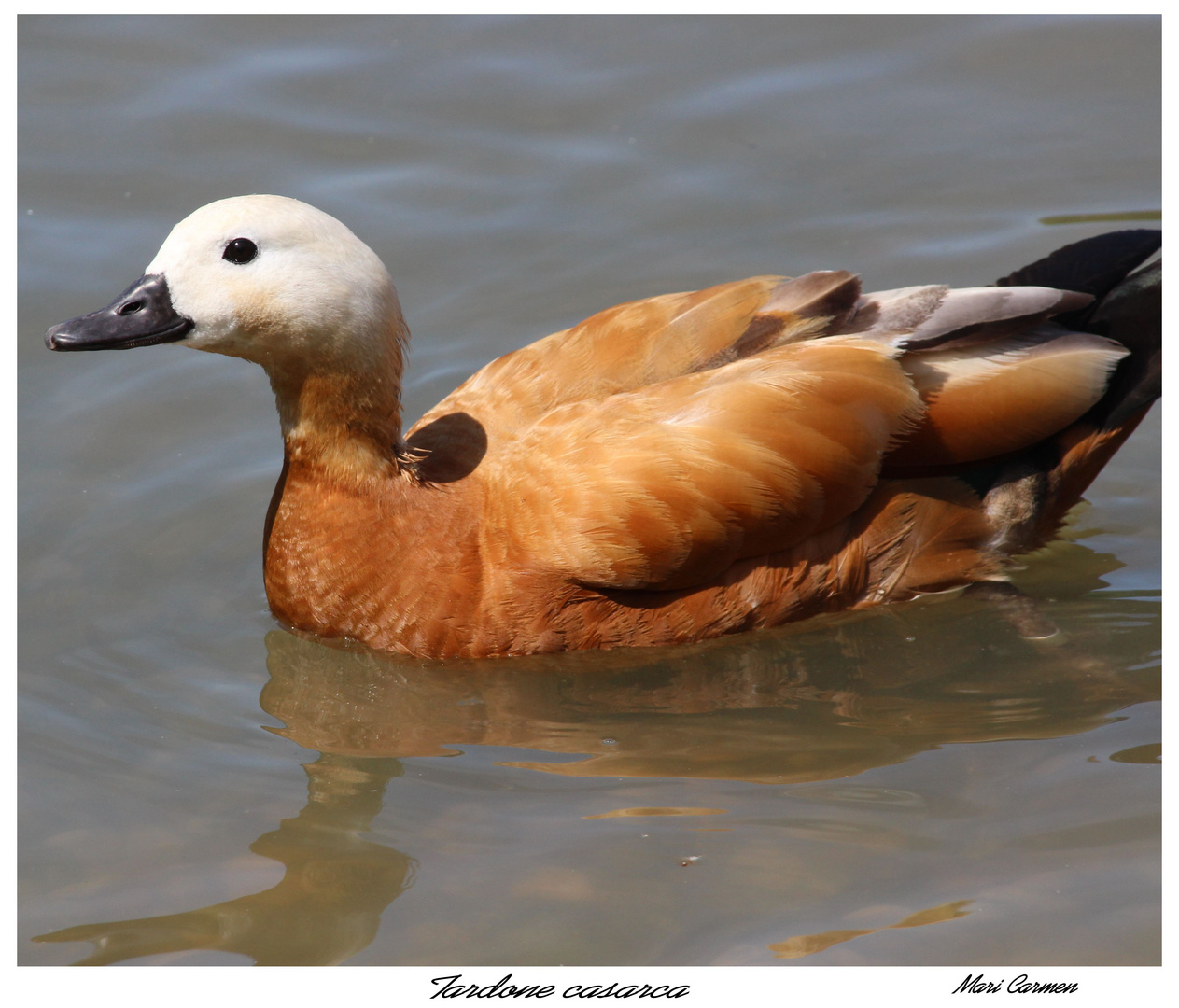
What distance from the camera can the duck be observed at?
5.21 meters

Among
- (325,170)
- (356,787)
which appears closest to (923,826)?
(356,787)

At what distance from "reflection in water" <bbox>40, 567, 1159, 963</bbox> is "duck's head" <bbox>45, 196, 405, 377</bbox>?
1286 mm

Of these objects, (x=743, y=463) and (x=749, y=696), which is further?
(x=749, y=696)

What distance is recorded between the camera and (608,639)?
217 inches

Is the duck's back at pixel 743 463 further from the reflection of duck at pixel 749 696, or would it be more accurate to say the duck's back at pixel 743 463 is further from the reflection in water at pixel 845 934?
the reflection in water at pixel 845 934

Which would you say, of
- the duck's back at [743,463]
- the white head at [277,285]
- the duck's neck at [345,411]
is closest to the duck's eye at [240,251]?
the white head at [277,285]

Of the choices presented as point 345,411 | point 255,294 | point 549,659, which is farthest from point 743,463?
point 255,294

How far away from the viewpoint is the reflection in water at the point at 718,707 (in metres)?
4.94

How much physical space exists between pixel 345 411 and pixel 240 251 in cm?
73

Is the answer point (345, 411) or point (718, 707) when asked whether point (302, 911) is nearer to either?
point (718, 707)

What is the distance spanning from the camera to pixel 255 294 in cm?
506

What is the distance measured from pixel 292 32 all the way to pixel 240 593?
461cm

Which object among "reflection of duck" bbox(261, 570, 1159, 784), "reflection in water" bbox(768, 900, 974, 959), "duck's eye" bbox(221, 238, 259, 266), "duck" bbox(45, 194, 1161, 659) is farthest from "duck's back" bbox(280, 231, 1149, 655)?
"reflection in water" bbox(768, 900, 974, 959)

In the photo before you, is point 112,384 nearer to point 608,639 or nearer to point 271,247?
point 271,247
